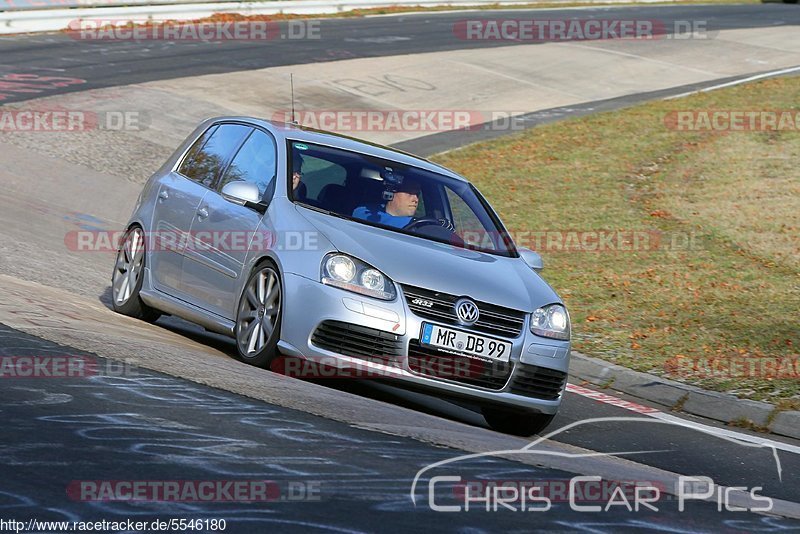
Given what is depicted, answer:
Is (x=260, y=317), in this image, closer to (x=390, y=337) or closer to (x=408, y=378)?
(x=390, y=337)

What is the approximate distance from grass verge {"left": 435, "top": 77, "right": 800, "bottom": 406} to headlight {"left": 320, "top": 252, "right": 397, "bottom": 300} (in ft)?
11.1

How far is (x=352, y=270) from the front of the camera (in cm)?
769

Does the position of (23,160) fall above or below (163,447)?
below

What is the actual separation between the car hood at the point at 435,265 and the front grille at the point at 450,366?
0.36 m

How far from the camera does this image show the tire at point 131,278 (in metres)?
9.88

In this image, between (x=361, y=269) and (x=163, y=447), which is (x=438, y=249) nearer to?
(x=361, y=269)

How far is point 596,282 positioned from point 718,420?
13.4 feet

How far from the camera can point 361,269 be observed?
7684mm

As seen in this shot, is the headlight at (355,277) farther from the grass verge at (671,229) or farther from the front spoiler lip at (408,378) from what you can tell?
the grass verge at (671,229)

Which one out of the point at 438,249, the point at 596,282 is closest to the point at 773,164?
the point at 596,282

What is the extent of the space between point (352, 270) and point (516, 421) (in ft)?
4.93

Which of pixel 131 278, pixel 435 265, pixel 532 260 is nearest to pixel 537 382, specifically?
pixel 435 265

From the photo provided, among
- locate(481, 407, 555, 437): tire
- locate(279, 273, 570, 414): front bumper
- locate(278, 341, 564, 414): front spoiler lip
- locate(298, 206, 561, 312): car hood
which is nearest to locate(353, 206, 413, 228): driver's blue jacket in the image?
locate(298, 206, 561, 312): car hood

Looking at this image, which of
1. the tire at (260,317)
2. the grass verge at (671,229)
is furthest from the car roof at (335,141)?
the grass verge at (671,229)
